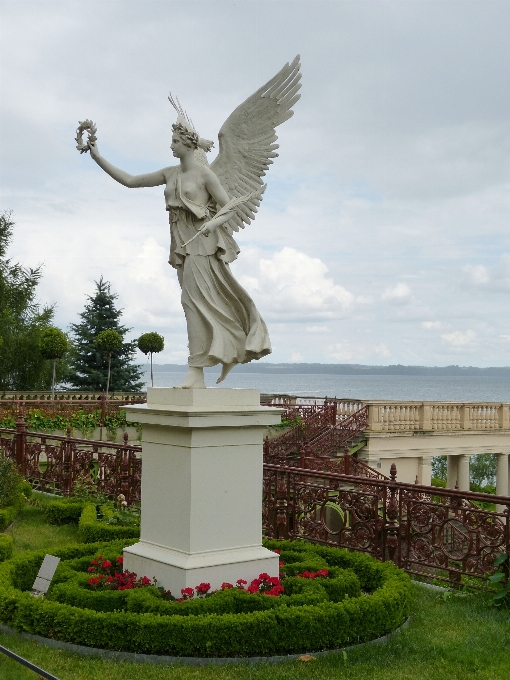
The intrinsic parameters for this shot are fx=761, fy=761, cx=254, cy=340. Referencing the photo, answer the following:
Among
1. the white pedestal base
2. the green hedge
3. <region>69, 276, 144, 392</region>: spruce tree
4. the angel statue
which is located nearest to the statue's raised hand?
the angel statue

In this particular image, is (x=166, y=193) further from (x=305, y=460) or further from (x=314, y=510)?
(x=305, y=460)

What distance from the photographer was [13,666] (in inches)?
191

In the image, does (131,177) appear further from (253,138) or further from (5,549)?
(5,549)

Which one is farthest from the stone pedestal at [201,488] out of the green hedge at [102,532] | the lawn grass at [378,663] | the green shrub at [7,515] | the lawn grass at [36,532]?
the green shrub at [7,515]

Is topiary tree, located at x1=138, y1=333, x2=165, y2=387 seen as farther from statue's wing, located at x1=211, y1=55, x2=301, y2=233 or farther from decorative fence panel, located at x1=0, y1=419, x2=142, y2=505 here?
statue's wing, located at x1=211, y1=55, x2=301, y2=233

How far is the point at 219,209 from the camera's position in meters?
6.77

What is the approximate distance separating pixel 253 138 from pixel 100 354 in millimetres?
31264

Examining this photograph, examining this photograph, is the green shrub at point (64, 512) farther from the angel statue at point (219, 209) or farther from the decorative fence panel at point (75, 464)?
the angel statue at point (219, 209)

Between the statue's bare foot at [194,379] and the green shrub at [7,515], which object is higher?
the statue's bare foot at [194,379]

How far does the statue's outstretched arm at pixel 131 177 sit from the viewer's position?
22.8 feet

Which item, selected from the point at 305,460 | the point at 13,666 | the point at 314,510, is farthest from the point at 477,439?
the point at 13,666

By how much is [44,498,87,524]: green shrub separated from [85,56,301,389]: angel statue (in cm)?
507

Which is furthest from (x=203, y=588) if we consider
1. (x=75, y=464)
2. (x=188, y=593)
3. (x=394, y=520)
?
(x=75, y=464)

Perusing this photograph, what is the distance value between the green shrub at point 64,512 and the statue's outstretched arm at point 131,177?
5.56 m
